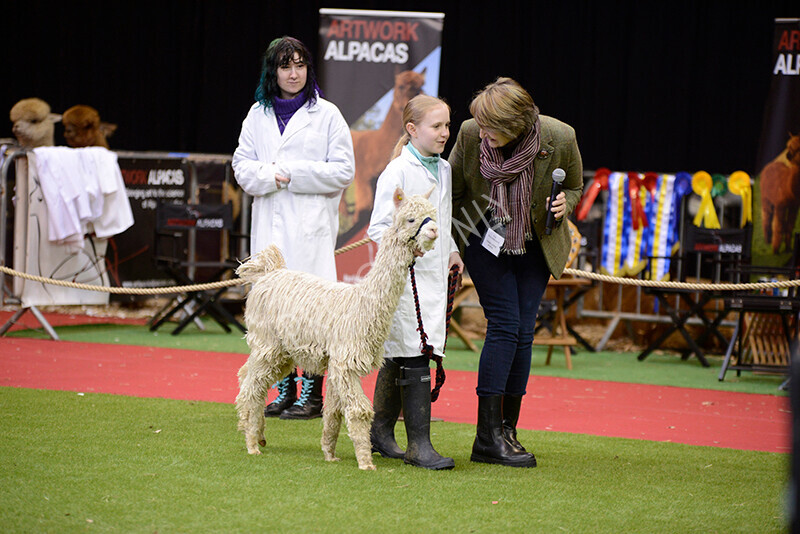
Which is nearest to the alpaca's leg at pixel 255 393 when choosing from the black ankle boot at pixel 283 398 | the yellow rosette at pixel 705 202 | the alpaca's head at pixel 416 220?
the alpaca's head at pixel 416 220

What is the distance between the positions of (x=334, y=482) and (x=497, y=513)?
68 centimetres

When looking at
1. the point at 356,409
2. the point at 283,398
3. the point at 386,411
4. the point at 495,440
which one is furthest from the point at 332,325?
the point at 283,398

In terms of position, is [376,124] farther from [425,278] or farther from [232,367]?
[425,278]

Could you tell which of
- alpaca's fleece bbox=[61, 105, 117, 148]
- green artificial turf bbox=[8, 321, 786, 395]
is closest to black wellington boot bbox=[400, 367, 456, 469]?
green artificial turf bbox=[8, 321, 786, 395]

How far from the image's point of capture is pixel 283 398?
5.28m

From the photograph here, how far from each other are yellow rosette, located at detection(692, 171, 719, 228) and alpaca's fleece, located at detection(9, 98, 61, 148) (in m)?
6.24

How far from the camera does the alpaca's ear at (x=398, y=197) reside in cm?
370

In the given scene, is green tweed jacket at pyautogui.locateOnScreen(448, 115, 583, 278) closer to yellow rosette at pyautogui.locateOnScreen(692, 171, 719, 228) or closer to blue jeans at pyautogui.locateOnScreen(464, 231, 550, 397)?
blue jeans at pyautogui.locateOnScreen(464, 231, 550, 397)

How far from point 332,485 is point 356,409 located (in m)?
0.33

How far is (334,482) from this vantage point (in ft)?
12.1

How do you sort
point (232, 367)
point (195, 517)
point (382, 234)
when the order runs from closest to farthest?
point (195, 517) → point (382, 234) → point (232, 367)

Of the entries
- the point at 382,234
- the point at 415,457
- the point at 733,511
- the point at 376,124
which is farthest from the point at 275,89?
the point at 376,124

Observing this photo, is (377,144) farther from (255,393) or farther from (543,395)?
(255,393)

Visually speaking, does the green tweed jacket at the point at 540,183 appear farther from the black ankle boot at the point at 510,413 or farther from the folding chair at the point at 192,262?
the folding chair at the point at 192,262
